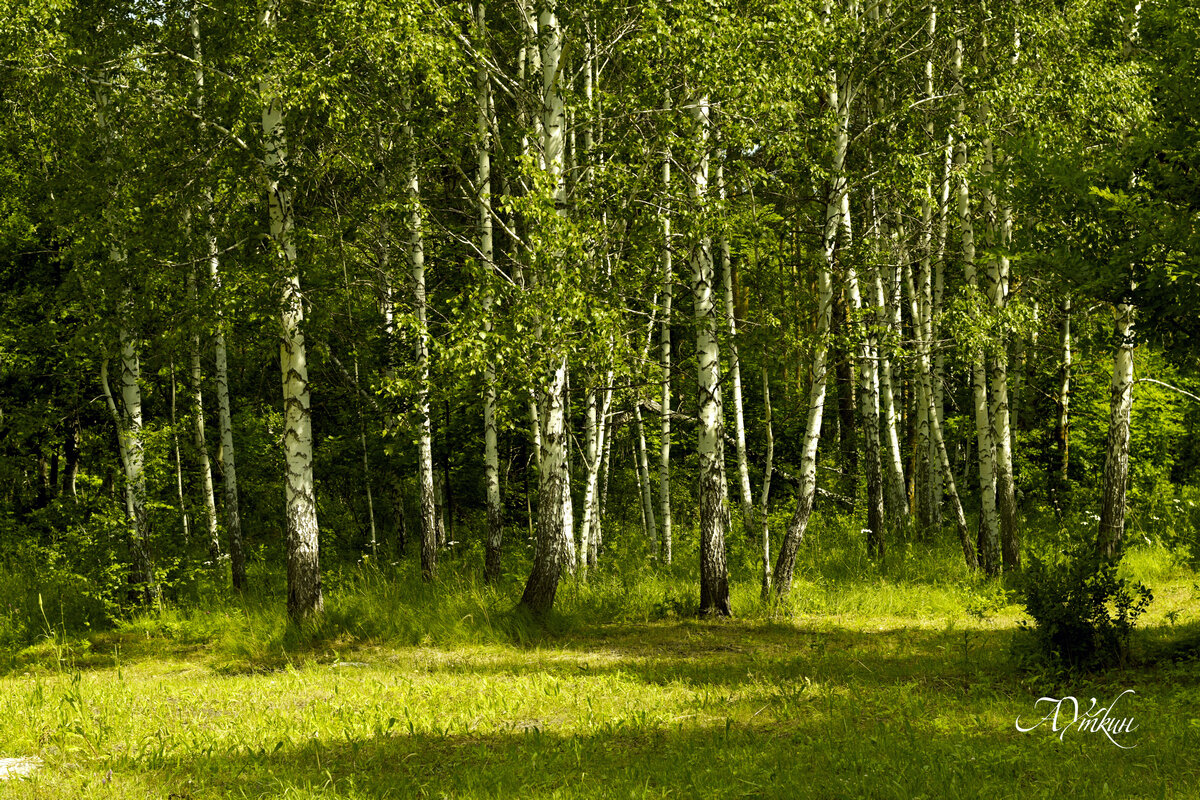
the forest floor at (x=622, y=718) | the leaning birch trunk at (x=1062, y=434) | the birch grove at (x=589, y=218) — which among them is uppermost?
the birch grove at (x=589, y=218)

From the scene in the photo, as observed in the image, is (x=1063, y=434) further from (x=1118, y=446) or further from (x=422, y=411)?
(x=422, y=411)

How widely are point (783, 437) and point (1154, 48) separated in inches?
649

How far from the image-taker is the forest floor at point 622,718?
214 inches

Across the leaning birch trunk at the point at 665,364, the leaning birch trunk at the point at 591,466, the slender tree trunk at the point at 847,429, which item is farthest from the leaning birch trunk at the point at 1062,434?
the leaning birch trunk at the point at 591,466

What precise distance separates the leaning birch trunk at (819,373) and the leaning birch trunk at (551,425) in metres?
3.09

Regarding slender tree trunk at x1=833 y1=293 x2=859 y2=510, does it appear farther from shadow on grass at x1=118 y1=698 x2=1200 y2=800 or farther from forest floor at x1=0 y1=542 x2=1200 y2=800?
shadow on grass at x1=118 y1=698 x2=1200 y2=800

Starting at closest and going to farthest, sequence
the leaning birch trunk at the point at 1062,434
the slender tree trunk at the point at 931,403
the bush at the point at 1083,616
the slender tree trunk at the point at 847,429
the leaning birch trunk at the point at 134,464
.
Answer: the bush at the point at 1083,616, the leaning birch trunk at the point at 134,464, the slender tree trunk at the point at 931,403, the leaning birch trunk at the point at 1062,434, the slender tree trunk at the point at 847,429

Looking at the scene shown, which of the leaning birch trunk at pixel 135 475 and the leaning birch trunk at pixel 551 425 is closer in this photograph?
the leaning birch trunk at pixel 551 425

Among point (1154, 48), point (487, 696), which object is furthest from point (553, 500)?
point (1154, 48)

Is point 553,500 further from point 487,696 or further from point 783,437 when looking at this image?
point 783,437

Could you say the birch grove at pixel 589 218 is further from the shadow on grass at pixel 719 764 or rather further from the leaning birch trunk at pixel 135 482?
the shadow on grass at pixel 719 764

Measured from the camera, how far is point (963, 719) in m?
6.57

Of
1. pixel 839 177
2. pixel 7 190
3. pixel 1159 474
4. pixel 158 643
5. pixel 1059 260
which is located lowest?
pixel 158 643

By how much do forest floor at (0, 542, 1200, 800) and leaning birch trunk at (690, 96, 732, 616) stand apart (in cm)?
56
